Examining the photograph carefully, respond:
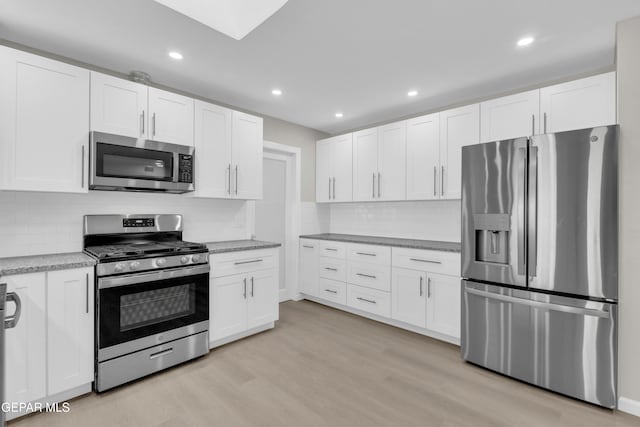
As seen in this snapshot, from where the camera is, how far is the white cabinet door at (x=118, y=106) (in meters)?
2.42

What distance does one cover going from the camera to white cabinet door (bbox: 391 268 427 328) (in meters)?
3.21

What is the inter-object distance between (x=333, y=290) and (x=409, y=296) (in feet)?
3.62

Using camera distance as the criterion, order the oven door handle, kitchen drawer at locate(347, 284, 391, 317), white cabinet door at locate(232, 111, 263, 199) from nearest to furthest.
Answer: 1. the oven door handle
2. white cabinet door at locate(232, 111, 263, 199)
3. kitchen drawer at locate(347, 284, 391, 317)

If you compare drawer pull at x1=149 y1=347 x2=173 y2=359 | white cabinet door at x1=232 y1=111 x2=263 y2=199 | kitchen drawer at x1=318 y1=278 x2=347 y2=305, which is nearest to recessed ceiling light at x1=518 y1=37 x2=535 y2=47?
white cabinet door at x1=232 y1=111 x2=263 y2=199

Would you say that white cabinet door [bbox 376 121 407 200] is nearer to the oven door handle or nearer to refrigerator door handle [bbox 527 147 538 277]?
refrigerator door handle [bbox 527 147 538 277]

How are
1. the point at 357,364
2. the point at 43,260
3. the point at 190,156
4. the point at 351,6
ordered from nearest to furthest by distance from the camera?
the point at 351,6 → the point at 43,260 → the point at 357,364 → the point at 190,156

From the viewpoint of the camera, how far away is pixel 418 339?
3.21 metres

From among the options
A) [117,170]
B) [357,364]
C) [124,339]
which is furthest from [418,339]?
[117,170]

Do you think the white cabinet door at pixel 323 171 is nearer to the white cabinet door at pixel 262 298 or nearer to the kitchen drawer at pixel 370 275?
the kitchen drawer at pixel 370 275

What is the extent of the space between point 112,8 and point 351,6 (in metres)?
1.52

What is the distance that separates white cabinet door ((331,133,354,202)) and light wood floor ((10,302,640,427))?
2068 millimetres

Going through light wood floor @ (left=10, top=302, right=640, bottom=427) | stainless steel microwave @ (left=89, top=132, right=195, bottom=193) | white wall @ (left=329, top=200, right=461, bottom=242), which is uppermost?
stainless steel microwave @ (left=89, top=132, right=195, bottom=193)

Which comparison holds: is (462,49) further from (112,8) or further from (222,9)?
(112,8)

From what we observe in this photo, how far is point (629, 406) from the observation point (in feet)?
6.66
